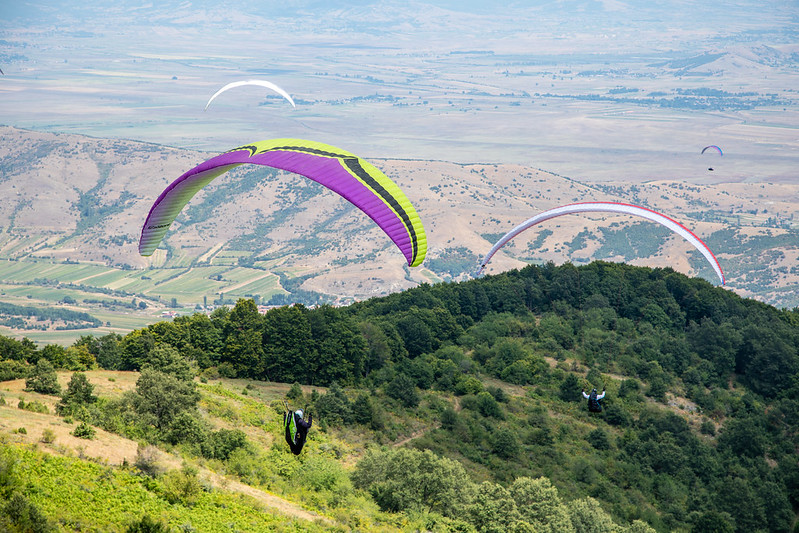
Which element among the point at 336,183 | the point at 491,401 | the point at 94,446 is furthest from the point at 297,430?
the point at 491,401

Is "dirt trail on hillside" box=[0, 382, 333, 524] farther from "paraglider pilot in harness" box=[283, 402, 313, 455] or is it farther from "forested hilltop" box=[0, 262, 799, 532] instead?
"paraglider pilot in harness" box=[283, 402, 313, 455]

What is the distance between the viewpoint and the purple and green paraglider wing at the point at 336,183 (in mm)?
27828

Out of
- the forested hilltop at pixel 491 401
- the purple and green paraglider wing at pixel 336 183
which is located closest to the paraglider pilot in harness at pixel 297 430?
the forested hilltop at pixel 491 401

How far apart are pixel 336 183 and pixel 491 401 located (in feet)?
97.6

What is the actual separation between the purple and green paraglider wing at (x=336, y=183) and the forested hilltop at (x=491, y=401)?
8.77 m

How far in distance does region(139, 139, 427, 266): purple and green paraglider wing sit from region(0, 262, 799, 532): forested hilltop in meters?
8.77

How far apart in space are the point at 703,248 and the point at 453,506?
1863cm

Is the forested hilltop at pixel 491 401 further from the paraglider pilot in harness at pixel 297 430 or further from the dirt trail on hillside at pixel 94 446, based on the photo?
the paraglider pilot in harness at pixel 297 430

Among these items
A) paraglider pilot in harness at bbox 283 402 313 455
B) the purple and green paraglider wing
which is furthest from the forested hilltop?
the purple and green paraglider wing

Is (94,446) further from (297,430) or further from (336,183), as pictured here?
(336,183)

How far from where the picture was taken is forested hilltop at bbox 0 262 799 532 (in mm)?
35375

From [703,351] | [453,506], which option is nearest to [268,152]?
[453,506]

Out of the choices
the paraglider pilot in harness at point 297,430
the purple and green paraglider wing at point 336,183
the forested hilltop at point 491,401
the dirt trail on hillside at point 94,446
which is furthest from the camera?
the forested hilltop at point 491,401

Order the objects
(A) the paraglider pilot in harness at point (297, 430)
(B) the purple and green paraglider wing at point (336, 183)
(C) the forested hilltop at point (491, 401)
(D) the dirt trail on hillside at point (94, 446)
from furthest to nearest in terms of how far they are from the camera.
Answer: (C) the forested hilltop at point (491, 401) < (D) the dirt trail on hillside at point (94, 446) < (B) the purple and green paraglider wing at point (336, 183) < (A) the paraglider pilot in harness at point (297, 430)
